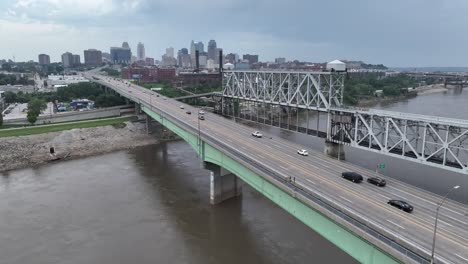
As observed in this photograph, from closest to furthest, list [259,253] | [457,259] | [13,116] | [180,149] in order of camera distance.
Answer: [457,259], [259,253], [180,149], [13,116]

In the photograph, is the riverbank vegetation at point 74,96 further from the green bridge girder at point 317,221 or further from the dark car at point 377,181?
Result: the dark car at point 377,181

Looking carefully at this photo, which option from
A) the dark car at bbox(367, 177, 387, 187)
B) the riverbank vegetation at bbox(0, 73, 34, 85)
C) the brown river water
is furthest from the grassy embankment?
the riverbank vegetation at bbox(0, 73, 34, 85)

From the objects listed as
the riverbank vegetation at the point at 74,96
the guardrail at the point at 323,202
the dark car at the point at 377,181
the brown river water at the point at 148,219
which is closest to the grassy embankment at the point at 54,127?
the brown river water at the point at 148,219

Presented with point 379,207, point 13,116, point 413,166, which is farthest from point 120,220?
point 13,116

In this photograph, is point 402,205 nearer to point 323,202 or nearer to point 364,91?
point 323,202

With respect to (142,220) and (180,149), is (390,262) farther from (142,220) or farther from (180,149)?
(180,149)

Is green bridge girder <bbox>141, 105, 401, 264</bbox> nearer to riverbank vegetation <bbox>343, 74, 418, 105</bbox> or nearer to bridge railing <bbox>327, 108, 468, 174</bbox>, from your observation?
bridge railing <bbox>327, 108, 468, 174</bbox>

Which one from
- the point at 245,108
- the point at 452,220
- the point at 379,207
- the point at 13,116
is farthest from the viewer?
the point at 245,108
